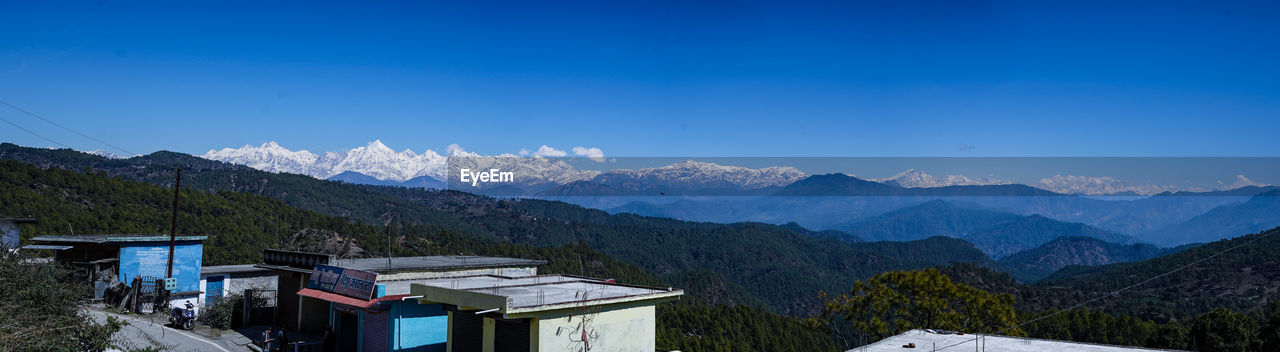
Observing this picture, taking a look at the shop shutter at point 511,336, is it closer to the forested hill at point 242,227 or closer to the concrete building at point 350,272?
the concrete building at point 350,272

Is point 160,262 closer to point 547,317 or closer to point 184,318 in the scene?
point 184,318

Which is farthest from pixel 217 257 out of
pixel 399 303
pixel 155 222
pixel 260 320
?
pixel 399 303

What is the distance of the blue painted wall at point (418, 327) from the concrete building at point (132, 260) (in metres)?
17.5

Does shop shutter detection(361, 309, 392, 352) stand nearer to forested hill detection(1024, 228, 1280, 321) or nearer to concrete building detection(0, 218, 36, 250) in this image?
concrete building detection(0, 218, 36, 250)

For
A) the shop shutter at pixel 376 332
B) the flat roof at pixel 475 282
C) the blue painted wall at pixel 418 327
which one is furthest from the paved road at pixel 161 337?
the blue painted wall at pixel 418 327

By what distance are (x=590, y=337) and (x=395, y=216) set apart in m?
171

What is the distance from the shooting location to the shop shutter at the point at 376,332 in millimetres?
22391

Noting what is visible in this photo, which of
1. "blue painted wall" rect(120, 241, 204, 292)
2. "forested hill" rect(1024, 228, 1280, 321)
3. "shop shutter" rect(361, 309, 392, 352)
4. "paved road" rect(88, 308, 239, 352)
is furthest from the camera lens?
"forested hill" rect(1024, 228, 1280, 321)

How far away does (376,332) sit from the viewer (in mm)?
22984

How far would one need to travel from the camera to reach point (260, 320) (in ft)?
102

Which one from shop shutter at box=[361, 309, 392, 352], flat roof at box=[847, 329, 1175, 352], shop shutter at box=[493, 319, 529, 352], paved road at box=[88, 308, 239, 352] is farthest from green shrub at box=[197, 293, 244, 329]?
flat roof at box=[847, 329, 1175, 352]

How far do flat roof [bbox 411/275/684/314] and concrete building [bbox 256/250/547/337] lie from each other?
2.45 meters

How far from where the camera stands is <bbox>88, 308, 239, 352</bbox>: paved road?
78.5 feet

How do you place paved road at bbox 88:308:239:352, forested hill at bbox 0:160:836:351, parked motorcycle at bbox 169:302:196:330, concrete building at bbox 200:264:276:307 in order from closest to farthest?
paved road at bbox 88:308:239:352, parked motorcycle at bbox 169:302:196:330, concrete building at bbox 200:264:276:307, forested hill at bbox 0:160:836:351
